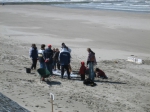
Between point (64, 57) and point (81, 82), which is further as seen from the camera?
point (64, 57)

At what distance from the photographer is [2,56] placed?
687 inches

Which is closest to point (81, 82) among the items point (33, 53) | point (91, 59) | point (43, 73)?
point (91, 59)

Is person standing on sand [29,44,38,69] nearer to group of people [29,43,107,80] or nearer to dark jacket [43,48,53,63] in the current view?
group of people [29,43,107,80]

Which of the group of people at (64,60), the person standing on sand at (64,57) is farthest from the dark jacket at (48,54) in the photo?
the person standing on sand at (64,57)

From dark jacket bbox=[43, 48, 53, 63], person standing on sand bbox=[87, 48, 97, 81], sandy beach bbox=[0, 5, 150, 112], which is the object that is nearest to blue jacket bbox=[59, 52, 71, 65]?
dark jacket bbox=[43, 48, 53, 63]

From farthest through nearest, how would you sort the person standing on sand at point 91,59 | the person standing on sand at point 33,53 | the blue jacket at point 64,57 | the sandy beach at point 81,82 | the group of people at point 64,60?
the person standing on sand at point 33,53
the blue jacket at point 64,57
the group of people at point 64,60
the person standing on sand at point 91,59
the sandy beach at point 81,82

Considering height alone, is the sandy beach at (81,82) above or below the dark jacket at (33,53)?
below

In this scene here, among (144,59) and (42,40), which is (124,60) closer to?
(144,59)

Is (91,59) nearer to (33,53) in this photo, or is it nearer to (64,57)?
(64,57)

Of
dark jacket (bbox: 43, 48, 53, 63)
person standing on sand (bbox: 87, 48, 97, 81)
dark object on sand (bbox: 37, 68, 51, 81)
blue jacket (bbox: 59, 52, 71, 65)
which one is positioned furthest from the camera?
dark jacket (bbox: 43, 48, 53, 63)

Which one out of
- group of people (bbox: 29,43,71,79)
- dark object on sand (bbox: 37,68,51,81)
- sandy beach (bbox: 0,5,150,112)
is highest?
group of people (bbox: 29,43,71,79)

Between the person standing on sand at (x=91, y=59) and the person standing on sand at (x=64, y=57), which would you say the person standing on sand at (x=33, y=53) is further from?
the person standing on sand at (x=91, y=59)

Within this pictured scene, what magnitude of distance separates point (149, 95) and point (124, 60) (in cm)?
673

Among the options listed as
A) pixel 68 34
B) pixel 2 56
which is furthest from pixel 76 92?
pixel 68 34
